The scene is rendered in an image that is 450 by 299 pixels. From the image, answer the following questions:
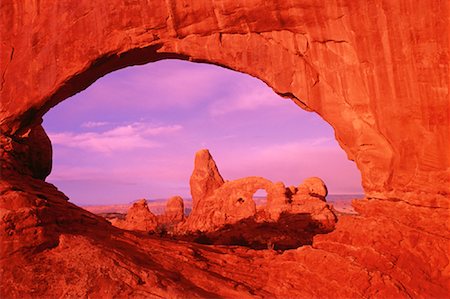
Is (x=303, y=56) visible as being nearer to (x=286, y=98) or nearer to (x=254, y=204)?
(x=286, y=98)

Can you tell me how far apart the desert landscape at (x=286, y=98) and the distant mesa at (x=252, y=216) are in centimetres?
1284

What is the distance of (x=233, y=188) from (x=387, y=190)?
2670 centimetres

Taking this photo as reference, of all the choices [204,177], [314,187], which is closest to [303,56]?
[314,187]

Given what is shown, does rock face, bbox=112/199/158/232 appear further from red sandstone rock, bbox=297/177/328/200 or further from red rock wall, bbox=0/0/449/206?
red rock wall, bbox=0/0/449/206

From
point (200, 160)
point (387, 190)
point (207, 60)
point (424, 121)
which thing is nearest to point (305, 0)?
point (207, 60)

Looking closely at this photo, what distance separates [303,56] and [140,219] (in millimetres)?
22942

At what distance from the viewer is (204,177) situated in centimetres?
4962

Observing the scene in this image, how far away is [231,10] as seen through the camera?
12.8 meters

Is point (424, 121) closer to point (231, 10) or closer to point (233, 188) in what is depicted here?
point (231, 10)

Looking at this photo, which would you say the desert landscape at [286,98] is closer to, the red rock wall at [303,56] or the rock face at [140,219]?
Result: the red rock wall at [303,56]

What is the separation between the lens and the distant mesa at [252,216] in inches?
1029

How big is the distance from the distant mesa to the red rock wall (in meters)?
13.2

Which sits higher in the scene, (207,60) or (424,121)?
(207,60)

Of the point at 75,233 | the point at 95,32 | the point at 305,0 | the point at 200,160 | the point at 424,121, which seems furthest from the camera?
the point at 200,160
